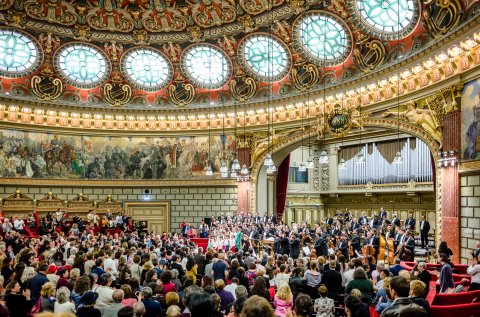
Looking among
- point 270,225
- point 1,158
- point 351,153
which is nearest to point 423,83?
point 270,225

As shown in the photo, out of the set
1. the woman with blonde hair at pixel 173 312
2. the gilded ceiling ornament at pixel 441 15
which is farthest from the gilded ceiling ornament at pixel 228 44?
the woman with blonde hair at pixel 173 312

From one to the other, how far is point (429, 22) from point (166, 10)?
47.7 ft

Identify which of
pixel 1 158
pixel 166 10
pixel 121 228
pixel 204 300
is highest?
pixel 166 10

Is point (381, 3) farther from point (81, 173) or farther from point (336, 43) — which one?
point (81, 173)

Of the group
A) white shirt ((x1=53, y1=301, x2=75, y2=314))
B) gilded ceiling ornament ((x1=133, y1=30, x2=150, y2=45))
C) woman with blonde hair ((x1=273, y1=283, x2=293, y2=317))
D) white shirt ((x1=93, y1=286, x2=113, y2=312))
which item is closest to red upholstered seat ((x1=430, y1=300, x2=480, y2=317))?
woman with blonde hair ((x1=273, y1=283, x2=293, y2=317))

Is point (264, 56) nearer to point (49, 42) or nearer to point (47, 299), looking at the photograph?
point (49, 42)

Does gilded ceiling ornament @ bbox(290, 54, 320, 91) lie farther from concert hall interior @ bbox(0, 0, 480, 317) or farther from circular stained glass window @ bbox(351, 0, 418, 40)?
circular stained glass window @ bbox(351, 0, 418, 40)

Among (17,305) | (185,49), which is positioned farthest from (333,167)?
(17,305)

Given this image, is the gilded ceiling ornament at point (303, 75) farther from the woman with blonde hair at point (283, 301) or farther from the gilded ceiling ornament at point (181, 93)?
the woman with blonde hair at point (283, 301)

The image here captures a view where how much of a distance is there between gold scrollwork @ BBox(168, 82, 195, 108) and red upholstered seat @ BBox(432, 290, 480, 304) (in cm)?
2295

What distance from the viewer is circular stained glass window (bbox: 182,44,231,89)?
2772 centimetres

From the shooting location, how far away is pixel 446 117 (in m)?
→ 16.5

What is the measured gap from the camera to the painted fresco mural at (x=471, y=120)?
48.1 ft

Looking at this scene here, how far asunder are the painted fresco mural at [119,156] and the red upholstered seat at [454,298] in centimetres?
2031
